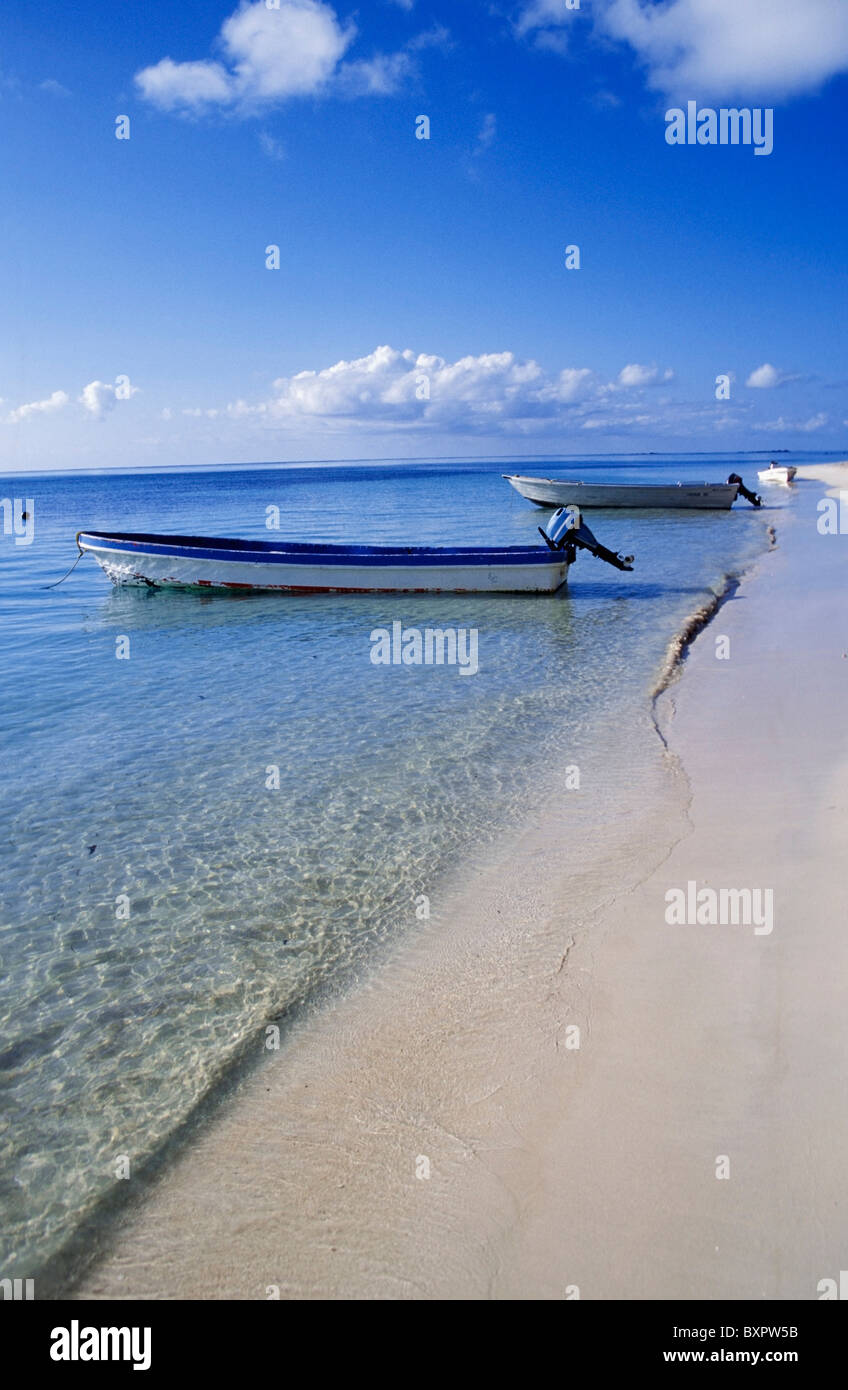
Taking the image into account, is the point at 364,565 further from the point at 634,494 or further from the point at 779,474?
the point at 779,474

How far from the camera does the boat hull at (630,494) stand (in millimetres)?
43031

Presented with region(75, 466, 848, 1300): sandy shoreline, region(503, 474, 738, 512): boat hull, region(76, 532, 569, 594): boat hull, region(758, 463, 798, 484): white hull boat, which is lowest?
region(75, 466, 848, 1300): sandy shoreline

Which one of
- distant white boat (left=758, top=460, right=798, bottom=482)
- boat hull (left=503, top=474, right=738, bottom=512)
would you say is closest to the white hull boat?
distant white boat (left=758, top=460, right=798, bottom=482)

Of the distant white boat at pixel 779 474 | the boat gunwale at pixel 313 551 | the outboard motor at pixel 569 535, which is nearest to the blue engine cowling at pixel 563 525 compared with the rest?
the outboard motor at pixel 569 535

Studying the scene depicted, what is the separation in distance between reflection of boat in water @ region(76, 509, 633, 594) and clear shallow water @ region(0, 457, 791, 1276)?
200 centimetres

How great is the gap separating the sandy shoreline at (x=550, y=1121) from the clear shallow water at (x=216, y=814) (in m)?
0.57

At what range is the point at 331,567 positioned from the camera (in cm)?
2127

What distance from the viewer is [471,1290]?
10.7 feet

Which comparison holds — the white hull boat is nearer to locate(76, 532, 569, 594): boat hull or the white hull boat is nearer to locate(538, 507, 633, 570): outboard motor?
locate(538, 507, 633, 570): outboard motor

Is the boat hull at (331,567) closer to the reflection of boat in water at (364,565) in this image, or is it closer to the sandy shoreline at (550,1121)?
the reflection of boat in water at (364,565)

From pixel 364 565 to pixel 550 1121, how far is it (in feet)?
59.1

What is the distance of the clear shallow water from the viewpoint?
4703 mm

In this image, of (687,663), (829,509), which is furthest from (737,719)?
(829,509)
